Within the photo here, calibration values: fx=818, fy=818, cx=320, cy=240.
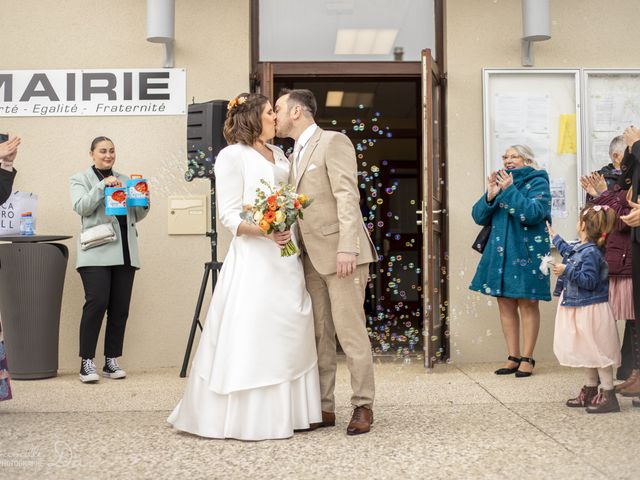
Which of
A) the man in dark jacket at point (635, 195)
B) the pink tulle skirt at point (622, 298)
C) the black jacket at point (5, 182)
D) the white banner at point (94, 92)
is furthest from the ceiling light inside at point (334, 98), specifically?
the black jacket at point (5, 182)

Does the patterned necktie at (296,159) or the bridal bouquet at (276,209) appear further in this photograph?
the patterned necktie at (296,159)

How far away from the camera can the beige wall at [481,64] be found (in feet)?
24.0

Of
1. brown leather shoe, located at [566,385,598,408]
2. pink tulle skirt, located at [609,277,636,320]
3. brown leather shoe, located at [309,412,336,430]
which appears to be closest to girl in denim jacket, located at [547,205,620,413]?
brown leather shoe, located at [566,385,598,408]

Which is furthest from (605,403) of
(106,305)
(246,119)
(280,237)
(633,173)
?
(106,305)

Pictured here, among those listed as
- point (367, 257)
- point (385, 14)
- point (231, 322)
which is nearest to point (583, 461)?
point (367, 257)

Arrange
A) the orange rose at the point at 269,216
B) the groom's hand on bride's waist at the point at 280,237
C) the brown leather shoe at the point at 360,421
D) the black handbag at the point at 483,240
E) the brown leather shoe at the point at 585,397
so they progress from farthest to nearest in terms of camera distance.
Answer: the black handbag at the point at 483,240, the brown leather shoe at the point at 585,397, the brown leather shoe at the point at 360,421, the groom's hand on bride's waist at the point at 280,237, the orange rose at the point at 269,216

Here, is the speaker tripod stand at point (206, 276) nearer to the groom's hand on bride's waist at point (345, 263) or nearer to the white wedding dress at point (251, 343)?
the white wedding dress at point (251, 343)

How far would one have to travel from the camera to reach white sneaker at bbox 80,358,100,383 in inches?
251

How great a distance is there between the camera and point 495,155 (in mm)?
7332

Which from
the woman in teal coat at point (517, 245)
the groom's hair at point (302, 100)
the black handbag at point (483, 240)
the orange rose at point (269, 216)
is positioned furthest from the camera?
the black handbag at point (483, 240)

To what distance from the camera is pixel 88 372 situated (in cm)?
642

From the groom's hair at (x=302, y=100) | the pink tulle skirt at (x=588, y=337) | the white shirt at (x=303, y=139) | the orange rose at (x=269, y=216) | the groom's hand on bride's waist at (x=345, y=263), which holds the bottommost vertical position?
the pink tulle skirt at (x=588, y=337)

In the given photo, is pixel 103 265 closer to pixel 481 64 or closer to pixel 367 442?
pixel 367 442

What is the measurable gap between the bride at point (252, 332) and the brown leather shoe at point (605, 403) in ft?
5.42
